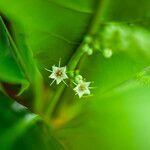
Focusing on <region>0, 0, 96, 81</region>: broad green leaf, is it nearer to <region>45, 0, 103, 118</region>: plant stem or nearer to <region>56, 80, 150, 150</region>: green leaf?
<region>45, 0, 103, 118</region>: plant stem

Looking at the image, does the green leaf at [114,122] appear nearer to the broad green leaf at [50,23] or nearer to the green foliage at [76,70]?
the green foliage at [76,70]

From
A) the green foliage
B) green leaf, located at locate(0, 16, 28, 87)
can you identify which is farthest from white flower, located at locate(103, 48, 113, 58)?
green leaf, located at locate(0, 16, 28, 87)

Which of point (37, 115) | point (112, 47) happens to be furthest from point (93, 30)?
point (37, 115)

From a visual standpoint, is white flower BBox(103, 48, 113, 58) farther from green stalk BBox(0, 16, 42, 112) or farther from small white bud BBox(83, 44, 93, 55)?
green stalk BBox(0, 16, 42, 112)

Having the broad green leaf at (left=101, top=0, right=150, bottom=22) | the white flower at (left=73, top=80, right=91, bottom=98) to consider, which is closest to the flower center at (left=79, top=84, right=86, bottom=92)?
the white flower at (left=73, top=80, right=91, bottom=98)

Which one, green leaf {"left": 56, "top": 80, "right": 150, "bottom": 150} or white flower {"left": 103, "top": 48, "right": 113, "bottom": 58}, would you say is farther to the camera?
green leaf {"left": 56, "top": 80, "right": 150, "bottom": 150}

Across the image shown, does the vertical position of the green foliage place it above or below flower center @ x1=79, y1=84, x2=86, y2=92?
above

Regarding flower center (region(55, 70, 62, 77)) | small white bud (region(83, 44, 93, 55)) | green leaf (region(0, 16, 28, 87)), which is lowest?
green leaf (region(0, 16, 28, 87))

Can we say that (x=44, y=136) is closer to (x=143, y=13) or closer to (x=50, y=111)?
(x=50, y=111)
